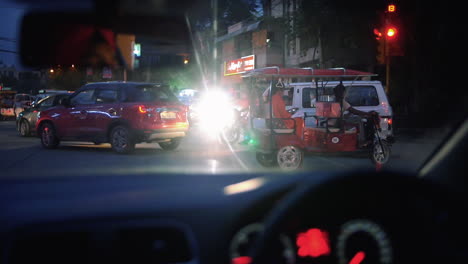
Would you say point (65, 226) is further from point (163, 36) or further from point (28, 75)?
point (28, 75)

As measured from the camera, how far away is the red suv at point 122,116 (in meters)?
13.4

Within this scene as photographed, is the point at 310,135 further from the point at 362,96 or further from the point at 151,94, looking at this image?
the point at 151,94

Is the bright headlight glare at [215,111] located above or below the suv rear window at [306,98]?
below

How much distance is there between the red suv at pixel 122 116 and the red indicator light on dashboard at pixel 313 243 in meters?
11.3

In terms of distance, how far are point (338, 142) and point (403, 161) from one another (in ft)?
4.90

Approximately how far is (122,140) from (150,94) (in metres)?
1.31

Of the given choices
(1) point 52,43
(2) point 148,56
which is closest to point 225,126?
(2) point 148,56

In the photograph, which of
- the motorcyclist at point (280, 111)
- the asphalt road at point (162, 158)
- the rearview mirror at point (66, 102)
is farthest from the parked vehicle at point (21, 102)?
the motorcyclist at point (280, 111)

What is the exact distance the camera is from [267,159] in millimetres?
11242

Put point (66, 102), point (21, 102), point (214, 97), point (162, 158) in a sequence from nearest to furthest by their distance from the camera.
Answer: point (162, 158) → point (66, 102) → point (214, 97) → point (21, 102)

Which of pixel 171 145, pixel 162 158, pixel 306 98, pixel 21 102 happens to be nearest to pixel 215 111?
pixel 171 145

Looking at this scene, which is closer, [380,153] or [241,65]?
[380,153]

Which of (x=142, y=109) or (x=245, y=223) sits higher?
(x=142, y=109)

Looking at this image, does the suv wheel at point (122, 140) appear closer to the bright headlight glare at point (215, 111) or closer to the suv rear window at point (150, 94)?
the suv rear window at point (150, 94)
